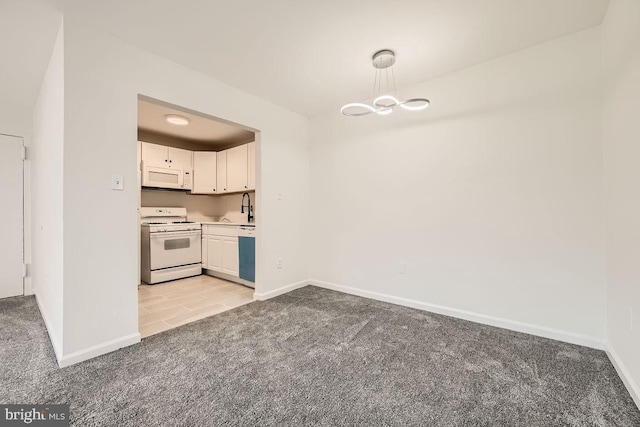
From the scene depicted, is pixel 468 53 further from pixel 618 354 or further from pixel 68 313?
pixel 68 313

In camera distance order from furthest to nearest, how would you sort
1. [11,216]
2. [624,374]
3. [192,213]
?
[192,213] → [11,216] → [624,374]

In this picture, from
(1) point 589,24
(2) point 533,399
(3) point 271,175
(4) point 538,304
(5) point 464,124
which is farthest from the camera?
(3) point 271,175

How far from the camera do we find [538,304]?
227cm

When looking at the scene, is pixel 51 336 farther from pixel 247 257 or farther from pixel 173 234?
pixel 173 234

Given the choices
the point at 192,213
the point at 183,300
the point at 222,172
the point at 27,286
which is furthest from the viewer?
the point at 192,213

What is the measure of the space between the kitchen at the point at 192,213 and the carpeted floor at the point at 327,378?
0.98m

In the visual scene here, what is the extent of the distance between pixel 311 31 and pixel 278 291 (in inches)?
110

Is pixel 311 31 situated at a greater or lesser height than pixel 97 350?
greater

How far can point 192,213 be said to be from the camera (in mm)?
5211

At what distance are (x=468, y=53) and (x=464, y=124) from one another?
0.60m

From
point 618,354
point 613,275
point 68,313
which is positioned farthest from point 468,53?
point 68,313

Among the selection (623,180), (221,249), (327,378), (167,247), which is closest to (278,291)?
(221,249)

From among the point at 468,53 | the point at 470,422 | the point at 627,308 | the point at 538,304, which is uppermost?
the point at 468,53

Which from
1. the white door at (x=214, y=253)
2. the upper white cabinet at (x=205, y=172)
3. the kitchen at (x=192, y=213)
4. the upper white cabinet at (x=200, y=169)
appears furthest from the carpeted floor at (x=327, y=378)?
the upper white cabinet at (x=205, y=172)
